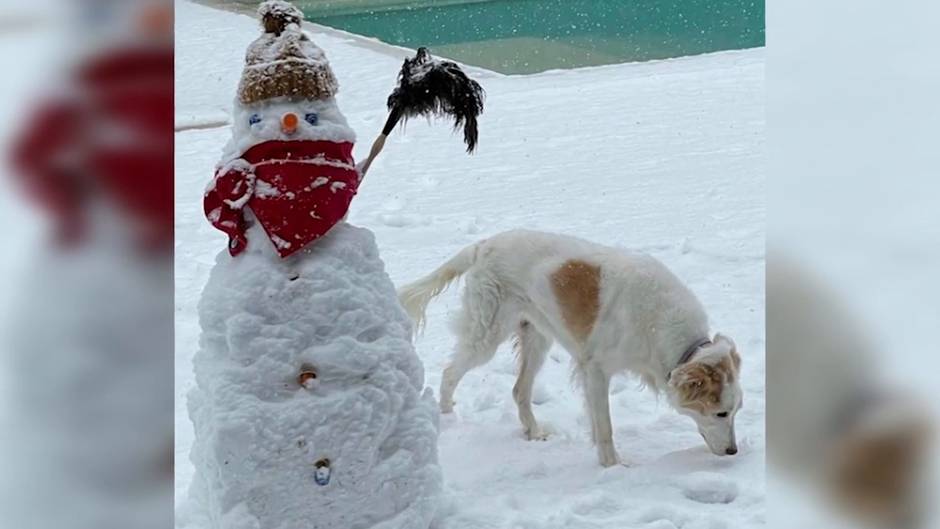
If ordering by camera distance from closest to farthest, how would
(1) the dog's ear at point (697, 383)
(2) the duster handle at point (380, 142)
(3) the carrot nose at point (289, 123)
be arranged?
(3) the carrot nose at point (289, 123)
(2) the duster handle at point (380, 142)
(1) the dog's ear at point (697, 383)

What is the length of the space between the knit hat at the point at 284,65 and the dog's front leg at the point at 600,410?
3.30ft

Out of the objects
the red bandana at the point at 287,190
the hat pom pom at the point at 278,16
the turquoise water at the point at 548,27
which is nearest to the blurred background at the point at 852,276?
the red bandana at the point at 287,190

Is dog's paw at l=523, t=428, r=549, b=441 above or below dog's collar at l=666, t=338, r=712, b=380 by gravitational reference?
below

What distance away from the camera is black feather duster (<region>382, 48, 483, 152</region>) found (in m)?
1.71

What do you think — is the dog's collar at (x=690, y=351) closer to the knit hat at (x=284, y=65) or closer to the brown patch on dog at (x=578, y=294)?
the brown patch on dog at (x=578, y=294)

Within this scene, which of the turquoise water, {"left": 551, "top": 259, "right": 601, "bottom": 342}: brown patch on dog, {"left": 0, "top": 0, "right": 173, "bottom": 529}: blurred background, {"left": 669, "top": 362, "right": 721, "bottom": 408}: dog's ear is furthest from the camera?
the turquoise water

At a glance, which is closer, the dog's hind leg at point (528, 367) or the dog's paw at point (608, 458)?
the dog's paw at point (608, 458)

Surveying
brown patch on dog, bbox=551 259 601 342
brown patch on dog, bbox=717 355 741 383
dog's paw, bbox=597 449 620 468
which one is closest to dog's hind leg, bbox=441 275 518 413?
brown patch on dog, bbox=551 259 601 342

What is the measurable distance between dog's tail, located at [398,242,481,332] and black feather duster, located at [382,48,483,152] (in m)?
0.78

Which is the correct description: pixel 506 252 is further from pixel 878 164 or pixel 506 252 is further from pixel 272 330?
pixel 878 164

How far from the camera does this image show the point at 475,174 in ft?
16.2

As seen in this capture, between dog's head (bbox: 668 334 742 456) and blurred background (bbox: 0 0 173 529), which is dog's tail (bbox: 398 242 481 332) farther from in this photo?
blurred background (bbox: 0 0 173 529)

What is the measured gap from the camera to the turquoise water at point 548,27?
7.88 metres

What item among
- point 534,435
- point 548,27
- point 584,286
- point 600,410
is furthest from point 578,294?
point 548,27
